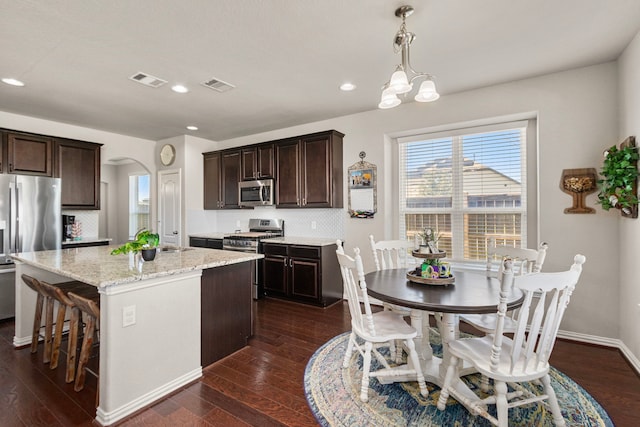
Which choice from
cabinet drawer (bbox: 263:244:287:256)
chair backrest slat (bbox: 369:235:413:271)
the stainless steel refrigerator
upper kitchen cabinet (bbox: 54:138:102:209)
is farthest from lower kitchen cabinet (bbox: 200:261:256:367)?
upper kitchen cabinet (bbox: 54:138:102:209)

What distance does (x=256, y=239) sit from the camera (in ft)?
15.5

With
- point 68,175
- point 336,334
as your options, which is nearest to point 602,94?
point 336,334

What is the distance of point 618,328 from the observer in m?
2.90

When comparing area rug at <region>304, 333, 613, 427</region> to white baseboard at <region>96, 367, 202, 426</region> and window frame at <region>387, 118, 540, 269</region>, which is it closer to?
white baseboard at <region>96, 367, 202, 426</region>

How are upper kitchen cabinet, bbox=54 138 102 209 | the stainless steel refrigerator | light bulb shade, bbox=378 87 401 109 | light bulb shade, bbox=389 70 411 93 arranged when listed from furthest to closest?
upper kitchen cabinet, bbox=54 138 102 209
the stainless steel refrigerator
light bulb shade, bbox=378 87 401 109
light bulb shade, bbox=389 70 411 93

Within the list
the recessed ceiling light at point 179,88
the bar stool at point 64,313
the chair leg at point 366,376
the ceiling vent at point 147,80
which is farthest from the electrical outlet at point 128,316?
the recessed ceiling light at point 179,88

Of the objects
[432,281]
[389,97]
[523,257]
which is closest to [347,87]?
[389,97]

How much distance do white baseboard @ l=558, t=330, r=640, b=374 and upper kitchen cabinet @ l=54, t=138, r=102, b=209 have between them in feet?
20.9

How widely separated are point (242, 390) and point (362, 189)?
290 cm

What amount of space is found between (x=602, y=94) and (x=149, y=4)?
3.87 meters

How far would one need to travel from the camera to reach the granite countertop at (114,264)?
2.05 metres

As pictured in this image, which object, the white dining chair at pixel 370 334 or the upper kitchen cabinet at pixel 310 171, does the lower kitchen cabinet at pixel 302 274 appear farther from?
the white dining chair at pixel 370 334

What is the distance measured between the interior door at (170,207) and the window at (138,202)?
2.17 m

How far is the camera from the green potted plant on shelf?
2.48 meters
